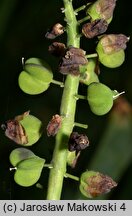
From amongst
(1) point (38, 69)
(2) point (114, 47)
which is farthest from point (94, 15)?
(1) point (38, 69)

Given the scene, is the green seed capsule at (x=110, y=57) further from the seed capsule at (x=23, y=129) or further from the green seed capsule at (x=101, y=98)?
the seed capsule at (x=23, y=129)

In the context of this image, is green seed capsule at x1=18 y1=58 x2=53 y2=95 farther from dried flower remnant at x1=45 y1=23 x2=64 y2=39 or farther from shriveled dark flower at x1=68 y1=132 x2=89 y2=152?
shriveled dark flower at x1=68 y1=132 x2=89 y2=152

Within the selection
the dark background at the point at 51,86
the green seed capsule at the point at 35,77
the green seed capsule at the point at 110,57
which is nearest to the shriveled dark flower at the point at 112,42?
the green seed capsule at the point at 110,57

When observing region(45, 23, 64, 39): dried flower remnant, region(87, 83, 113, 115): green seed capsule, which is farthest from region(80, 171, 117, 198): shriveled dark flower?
region(45, 23, 64, 39): dried flower remnant

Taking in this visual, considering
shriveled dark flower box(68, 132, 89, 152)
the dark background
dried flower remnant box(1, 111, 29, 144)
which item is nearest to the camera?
shriveled dark flower box(68, 132, 89, 152)

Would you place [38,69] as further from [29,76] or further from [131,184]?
[131,184]

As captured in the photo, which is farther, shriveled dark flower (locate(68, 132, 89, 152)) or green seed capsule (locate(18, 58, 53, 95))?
green seed capsule (locate(18, 58, 53, 95))

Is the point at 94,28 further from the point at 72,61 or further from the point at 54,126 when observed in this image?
the point at 54,126
